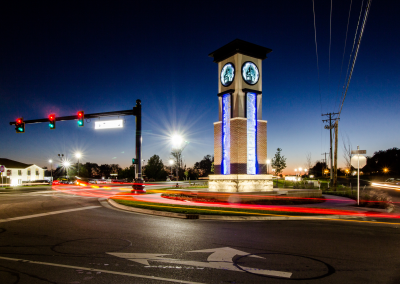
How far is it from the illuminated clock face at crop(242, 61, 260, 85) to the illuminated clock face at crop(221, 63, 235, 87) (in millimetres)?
1061

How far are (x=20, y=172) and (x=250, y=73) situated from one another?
75909mm

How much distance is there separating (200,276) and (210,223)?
18.1 ft

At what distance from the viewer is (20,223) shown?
9.86 meters

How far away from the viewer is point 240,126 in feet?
79.5

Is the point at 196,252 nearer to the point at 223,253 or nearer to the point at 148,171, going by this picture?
the point at 223,253

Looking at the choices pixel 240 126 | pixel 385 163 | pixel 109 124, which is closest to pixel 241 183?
pixel 240 126

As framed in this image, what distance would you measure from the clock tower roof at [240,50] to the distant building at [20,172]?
65.0 m

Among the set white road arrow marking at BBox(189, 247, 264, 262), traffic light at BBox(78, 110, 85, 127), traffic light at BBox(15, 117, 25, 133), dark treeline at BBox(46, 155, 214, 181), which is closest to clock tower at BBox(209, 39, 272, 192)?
traffic light at BBox(78, 110, 85, 127)

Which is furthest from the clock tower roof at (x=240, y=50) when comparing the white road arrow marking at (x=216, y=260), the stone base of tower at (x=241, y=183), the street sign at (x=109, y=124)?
the white road arrow marking at (x=216, y=260)

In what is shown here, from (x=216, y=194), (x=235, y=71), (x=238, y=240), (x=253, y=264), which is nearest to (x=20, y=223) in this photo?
(x=238, y=240)

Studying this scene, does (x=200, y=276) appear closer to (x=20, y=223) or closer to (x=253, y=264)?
(x=253, y=264)

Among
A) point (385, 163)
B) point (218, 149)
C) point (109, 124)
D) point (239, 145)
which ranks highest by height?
point (109, 124)

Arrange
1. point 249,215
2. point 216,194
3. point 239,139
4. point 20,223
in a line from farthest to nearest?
point 239,139 < point 216,194 < point 249,215 < point 20,223

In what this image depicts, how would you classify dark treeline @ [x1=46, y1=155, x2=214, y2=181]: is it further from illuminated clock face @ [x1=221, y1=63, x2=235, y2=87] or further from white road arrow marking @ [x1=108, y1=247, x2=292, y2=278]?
white road arrow marking @ [x1=108, y1=247, x2=292, y2=278]
